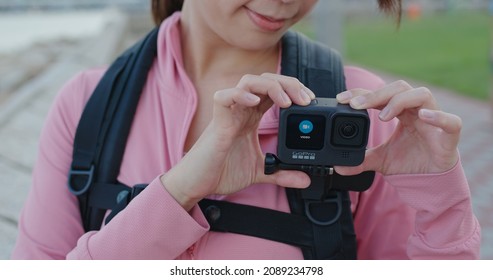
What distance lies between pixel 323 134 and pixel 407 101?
19cm

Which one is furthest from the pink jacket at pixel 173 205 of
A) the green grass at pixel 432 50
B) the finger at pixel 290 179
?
the green grass at pixel 432 50

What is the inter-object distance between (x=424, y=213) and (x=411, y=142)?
0.54 ft

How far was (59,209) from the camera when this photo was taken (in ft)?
6.17

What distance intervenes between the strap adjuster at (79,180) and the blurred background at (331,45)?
26.2 inches

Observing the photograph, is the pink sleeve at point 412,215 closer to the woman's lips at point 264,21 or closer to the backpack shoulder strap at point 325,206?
the backpack shoulder strap at point 325,206

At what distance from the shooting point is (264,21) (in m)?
1.76

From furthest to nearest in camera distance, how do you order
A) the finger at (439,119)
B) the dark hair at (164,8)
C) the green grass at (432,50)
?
the green grass at (432,50)
the dark hair at (164,8)
the finger at (439,119)

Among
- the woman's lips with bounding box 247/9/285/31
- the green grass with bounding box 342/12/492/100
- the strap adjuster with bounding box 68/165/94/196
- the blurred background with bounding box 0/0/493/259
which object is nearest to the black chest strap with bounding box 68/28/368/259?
the strap adjuster with bounding box 68/165/94/196

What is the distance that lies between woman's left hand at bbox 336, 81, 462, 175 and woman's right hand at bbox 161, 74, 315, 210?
0.12m

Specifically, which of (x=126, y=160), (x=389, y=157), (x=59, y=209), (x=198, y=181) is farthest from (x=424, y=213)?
(x=59, y=209)

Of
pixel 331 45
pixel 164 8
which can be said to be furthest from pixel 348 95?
pixel 331 45

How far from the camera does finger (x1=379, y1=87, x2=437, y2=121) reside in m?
1.49

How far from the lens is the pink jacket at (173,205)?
1634 mm

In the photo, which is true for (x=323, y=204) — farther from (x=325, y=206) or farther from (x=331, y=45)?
(x=331, y=45)
